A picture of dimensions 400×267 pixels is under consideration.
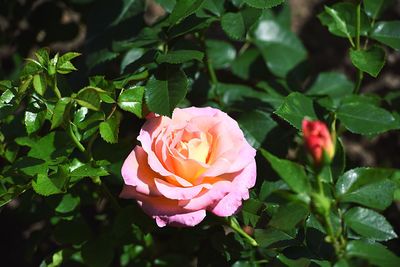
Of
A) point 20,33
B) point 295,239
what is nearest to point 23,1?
point 20,33

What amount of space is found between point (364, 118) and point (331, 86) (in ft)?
1.41

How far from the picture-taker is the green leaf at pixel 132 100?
3.73 ft

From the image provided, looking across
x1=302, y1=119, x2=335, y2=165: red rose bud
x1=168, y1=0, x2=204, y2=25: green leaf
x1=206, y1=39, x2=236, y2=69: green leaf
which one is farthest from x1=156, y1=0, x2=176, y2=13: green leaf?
x1=302, y1=119, x2=335, y2=165: red rose bud

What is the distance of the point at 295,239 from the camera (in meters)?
1.13

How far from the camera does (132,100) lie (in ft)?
3.78

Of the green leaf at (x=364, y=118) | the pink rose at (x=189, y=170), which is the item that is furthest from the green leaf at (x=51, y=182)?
the green leaf at (x=364, y=118)

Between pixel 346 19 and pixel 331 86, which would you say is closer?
pixel 346 19

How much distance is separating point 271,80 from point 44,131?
2.01ft

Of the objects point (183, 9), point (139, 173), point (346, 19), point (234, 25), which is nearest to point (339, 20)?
point (346, 19)

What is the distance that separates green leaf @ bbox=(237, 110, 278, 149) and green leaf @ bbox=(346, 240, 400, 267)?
0.46 m

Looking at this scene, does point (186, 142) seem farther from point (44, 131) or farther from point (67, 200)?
point (44, 131)

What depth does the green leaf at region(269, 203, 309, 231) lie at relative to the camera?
0.99m

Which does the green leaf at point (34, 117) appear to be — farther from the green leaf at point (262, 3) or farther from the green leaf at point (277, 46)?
the green leaf at point (277, 46)

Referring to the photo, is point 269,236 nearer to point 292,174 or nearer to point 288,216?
point 288,216
